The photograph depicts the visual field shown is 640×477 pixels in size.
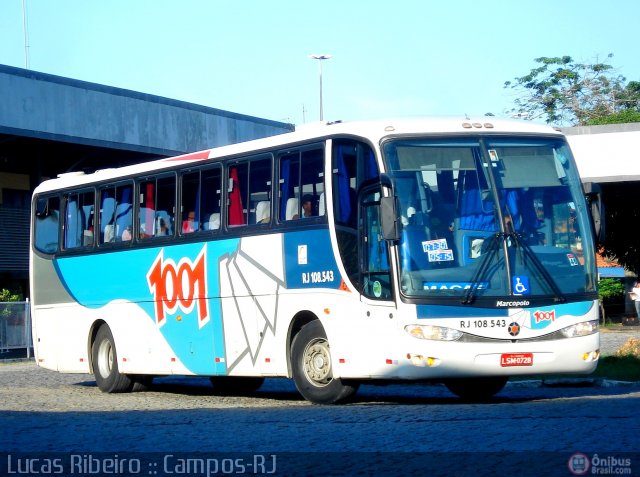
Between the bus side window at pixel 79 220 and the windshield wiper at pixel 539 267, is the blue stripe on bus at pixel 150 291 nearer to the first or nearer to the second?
the bus side window at pixel 79 220

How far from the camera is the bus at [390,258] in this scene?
47.2ft

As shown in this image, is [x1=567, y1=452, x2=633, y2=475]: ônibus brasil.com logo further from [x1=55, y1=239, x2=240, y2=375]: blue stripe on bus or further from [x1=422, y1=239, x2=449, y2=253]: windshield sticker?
[x1=55, y1=239, x2=240, y2=375]: blue stripe on bus

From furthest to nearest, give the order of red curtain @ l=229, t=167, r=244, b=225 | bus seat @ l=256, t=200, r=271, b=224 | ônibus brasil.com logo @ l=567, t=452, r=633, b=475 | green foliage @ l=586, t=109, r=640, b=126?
1. green foliage @ l=586, t=109, r=640, b=126
2. red curtain @ l=229, t=167, r=244, b=225
3. bus seat @ l=256, t=200, r=271, b=224
4. ônibus brasil.com logo @ l=567, t=452, r=633, b=475

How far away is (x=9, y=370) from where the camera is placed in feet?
94.0

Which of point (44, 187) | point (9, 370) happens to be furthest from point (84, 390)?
point (9, 370)

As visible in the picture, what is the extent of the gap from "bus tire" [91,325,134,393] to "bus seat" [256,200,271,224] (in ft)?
15.4

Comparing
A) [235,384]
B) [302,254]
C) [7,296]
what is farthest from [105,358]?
[7,296]

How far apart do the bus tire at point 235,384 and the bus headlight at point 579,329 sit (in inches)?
271

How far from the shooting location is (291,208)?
16.2 metres

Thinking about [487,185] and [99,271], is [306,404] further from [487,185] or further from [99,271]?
[99,271]

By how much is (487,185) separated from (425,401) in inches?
123

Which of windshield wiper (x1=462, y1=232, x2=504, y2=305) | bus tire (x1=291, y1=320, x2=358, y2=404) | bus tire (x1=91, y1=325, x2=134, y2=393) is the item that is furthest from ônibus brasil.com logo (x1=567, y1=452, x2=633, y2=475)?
bus tire (x1=91, y1=325, x2=134, y2=393)

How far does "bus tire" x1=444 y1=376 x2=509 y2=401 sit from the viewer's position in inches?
647

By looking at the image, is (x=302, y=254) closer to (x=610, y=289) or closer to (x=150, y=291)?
Answer: (x=150, y=291)
